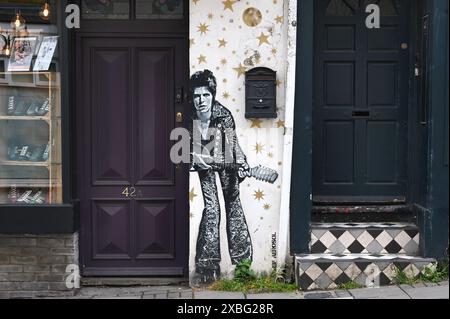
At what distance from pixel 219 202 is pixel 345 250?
1297 mm

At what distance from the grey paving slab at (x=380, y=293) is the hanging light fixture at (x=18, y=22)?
3966 millimetres

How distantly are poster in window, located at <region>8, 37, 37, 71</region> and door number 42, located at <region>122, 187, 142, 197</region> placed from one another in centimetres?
149

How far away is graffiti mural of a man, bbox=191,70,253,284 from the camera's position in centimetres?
653

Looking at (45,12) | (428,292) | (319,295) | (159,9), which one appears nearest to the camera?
(428,292)

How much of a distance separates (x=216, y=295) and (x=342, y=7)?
120 inches

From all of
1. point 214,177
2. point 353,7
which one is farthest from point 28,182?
point 353,7

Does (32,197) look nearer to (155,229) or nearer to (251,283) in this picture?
(155,229)

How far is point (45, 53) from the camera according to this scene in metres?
6.50

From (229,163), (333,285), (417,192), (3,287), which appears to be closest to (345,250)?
(333,285)

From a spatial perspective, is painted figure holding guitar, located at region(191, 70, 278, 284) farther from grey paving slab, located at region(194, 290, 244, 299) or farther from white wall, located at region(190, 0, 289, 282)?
grey paving slab, located at region(194, 290, 244, 299)

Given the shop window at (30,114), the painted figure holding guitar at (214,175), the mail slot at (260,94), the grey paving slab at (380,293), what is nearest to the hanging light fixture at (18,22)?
the shop window at (30,114)

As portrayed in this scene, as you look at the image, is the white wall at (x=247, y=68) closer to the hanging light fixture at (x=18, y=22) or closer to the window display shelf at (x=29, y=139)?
the window display shelf at (x=29, y=139)

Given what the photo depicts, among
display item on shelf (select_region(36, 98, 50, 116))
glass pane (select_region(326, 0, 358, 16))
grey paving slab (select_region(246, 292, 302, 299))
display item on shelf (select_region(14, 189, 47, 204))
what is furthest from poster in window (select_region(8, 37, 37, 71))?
grey paving slab (select_region(246, 292, 302, 299))

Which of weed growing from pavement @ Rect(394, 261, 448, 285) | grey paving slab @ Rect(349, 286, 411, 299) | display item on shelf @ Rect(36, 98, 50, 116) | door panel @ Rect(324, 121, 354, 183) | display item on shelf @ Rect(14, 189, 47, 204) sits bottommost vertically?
grey paving slab @ Rect(349, 286, 411, 299)
